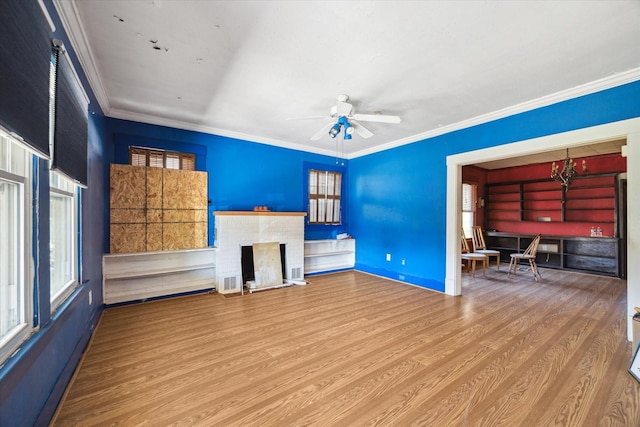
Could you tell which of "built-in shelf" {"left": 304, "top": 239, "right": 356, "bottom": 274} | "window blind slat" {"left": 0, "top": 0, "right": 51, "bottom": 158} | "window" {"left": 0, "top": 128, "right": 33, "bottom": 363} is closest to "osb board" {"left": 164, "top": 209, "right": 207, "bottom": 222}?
"built-in shelf" {"left": 304, "top": 239, "right": 356, "bottom": 274}

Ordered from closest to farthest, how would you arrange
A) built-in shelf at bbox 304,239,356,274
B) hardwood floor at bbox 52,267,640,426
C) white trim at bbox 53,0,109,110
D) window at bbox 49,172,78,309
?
hardwood floor at bbox 52,267,640,426
white trim at bbox 53,0,109,110
window at bbox 49,172,78,309
built-in shelf at bbox 304,239,356,274

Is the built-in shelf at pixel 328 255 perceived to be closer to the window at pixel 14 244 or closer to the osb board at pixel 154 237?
the osb board at pixel 154 237

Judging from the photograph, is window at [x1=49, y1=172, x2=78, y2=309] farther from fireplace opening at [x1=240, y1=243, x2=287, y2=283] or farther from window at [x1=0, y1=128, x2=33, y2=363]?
fireplace opening at [x1=240, y1=243, x2=287, y2=283]

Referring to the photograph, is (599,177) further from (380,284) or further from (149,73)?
(149,73)

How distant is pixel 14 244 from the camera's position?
1439mm

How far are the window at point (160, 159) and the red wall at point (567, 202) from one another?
778 centimetres

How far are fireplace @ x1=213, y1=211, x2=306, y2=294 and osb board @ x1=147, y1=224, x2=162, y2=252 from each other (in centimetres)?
81

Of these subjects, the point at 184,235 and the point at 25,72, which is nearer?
the point at 25,72

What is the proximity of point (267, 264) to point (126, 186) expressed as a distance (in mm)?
2414

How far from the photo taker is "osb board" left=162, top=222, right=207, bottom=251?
4102 mm

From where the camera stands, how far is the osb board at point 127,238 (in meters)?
3.74

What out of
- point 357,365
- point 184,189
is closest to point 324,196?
point 184,189

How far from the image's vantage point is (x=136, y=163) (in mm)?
4016

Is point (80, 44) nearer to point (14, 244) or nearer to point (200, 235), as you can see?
point (14, 244)
